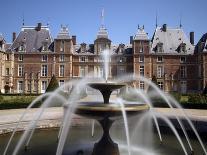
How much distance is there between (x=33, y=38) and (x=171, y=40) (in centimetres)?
2073

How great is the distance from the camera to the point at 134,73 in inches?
1754

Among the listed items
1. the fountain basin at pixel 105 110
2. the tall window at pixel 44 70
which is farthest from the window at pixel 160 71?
the fountain basin at pixel 105 110

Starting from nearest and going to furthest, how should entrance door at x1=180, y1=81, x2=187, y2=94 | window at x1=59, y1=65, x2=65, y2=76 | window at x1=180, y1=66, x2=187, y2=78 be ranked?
entrance door at x1=180, y1=81, x2=187, y2=94
window at x1=180, y1=66, x2=187, y2=78
window at x1=59, y1=65, x2=65, y2=76

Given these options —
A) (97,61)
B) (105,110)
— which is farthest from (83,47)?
(105,110)

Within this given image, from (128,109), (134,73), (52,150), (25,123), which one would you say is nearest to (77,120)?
(25,123)

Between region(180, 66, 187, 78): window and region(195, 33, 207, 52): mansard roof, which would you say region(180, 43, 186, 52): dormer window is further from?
region(180, 66, 187, 78): window

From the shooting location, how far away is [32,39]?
46562mm

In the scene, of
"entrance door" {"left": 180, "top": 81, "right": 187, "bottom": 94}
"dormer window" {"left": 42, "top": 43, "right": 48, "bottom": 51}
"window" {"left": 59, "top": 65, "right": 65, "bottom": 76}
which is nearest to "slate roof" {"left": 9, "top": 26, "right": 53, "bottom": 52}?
"dormer window" {"left": 42, "top": 43, "right": 48, "bottom": 51}

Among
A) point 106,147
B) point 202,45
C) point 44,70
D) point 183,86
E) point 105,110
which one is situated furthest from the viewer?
point 44,70

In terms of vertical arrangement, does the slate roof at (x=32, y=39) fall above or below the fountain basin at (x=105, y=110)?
above

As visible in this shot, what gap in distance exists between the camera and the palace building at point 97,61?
1759 inches

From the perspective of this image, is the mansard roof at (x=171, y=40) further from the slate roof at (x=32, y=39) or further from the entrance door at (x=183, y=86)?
the slate roof at (x=32, y=39)

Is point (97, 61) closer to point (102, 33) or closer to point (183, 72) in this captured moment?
point (102, 33)

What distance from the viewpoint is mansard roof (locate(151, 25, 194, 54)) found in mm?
45531
